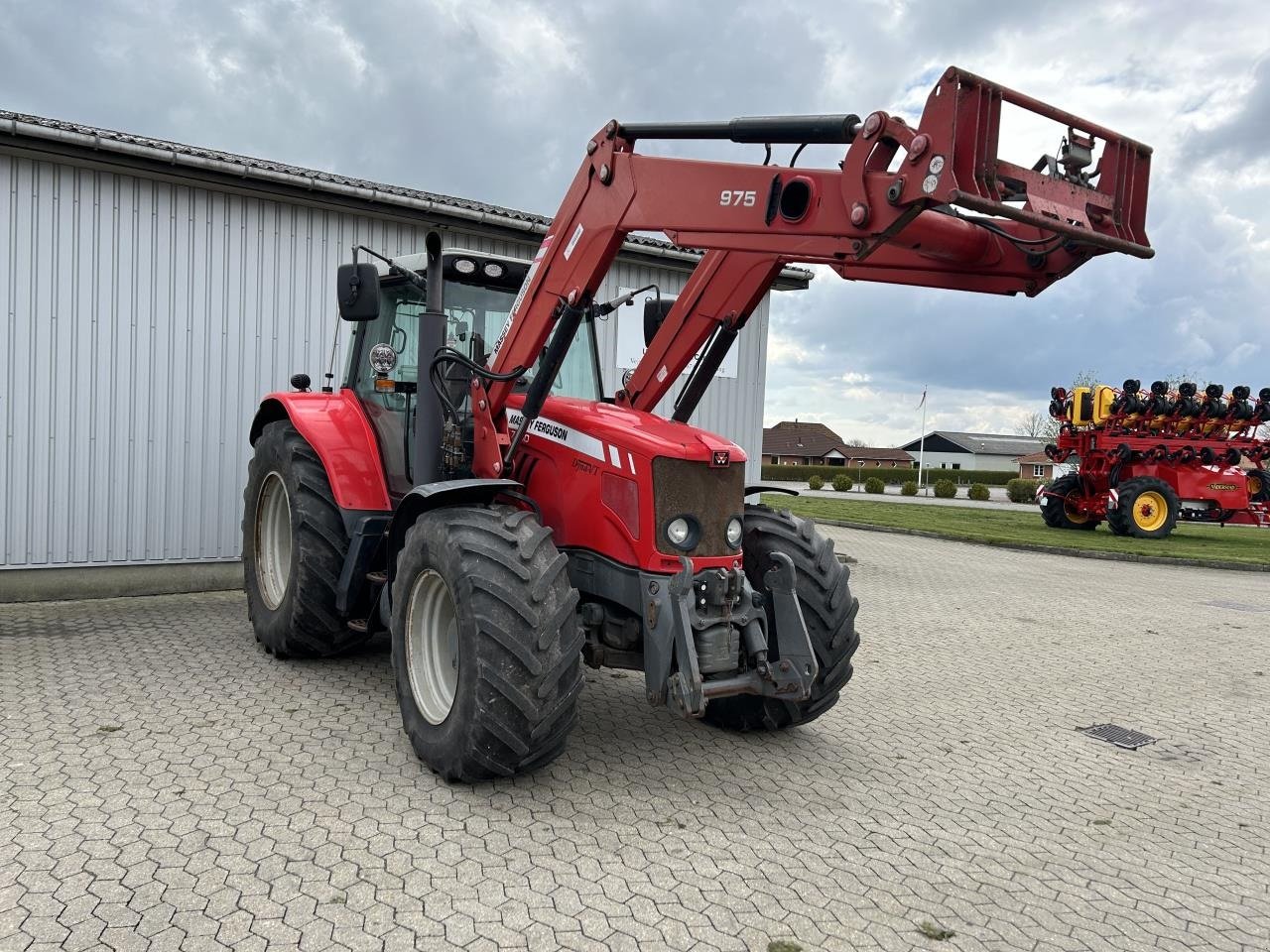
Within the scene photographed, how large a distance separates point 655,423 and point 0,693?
389cm

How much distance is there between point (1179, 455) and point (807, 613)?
1632 cm

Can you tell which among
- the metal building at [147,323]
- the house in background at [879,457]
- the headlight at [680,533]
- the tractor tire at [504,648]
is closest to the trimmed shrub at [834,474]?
the house in background at [879,457]

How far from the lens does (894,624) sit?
327 inches

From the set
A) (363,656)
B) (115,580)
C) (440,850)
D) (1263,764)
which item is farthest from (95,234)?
(1263,764)

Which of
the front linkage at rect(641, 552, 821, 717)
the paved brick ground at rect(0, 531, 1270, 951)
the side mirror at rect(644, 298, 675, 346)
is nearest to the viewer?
the paved brick ground at rect(0, 531, 1270, 951)

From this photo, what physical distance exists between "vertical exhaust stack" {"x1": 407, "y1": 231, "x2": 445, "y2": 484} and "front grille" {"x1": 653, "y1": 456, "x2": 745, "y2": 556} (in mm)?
1312

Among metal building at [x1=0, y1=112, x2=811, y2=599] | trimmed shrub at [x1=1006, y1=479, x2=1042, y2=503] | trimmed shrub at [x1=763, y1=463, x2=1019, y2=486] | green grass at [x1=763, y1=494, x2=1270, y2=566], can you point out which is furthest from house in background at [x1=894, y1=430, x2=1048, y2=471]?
metal building at [x1=0, y1=112, x2=811, y2=599]

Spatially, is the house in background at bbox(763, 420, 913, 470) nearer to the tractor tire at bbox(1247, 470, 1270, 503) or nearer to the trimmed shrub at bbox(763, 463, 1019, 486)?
the trimmed shrub at bbox(763, 463, 1019, 486)

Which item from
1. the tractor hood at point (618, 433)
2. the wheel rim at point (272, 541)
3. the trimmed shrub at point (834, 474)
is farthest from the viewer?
the trimmed shrub at point (834, 474)

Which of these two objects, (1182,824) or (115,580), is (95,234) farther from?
(1182,824)

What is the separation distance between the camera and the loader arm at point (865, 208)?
3109 millimetres

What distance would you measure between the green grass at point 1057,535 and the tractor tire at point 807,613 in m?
12.5

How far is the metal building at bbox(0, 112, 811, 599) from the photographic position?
7238mm

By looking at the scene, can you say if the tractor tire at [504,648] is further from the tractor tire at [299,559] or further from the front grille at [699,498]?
the tractor tire at [299,559]
